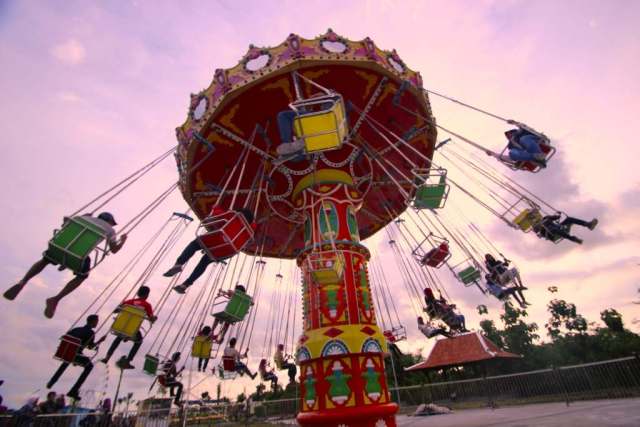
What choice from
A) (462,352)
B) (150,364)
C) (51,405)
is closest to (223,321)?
(150,364)

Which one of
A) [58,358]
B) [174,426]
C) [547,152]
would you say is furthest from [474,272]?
[174,426]

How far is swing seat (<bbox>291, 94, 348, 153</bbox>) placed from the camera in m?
6.40

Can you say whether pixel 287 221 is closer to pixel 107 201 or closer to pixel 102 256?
pixel 107 201

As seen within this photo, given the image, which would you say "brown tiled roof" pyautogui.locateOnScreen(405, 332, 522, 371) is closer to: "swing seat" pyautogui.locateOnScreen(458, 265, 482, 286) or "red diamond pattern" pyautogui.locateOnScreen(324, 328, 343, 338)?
"swing seat" pyautogui.locateOnScreen(458, 265, 482, 286)

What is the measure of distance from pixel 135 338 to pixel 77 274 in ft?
8.28

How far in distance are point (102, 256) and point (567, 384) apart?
19.7m

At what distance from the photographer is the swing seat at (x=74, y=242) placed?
19.5ft

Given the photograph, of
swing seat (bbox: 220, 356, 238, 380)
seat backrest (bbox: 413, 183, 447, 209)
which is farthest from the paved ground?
swing seat (bbox: 220, 356, 238, 380)

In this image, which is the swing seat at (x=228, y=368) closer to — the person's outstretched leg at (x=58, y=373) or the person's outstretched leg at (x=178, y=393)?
the person's outstretched leg at (x=178, y=393)

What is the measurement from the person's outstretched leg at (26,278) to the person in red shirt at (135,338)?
171 cm

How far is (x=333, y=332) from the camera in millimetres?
9258

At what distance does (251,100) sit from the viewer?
33.3ft

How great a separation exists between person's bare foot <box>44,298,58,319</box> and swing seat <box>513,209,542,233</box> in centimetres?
1005

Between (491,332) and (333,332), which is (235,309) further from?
(491,332)
